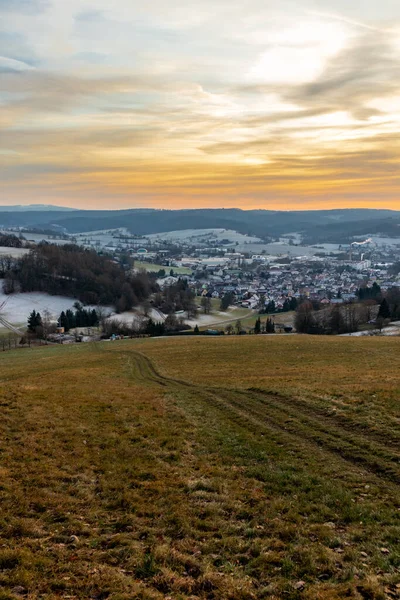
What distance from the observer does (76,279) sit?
169625 millimetres

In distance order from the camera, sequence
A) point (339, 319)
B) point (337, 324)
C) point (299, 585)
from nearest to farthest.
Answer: point (299, 585) < point (339, 319) < point (337, 324)

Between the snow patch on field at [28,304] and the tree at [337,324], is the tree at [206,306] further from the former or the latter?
the tree at [337,324]

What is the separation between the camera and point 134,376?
1264 inches

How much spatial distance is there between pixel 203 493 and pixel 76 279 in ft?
546

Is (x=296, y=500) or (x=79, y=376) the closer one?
(x=296, y=500)

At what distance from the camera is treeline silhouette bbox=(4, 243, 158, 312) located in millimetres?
159913

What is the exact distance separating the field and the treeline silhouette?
441ft

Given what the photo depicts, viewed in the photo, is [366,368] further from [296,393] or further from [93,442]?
[93,442]

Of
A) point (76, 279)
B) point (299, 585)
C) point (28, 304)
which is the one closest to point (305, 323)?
point (299, 585)

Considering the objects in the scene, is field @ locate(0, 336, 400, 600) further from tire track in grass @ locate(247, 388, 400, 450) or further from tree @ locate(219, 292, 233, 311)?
tree @ locate(219, 292, 233, 311)

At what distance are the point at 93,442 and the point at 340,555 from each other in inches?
364

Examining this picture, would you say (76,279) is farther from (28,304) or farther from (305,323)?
(305,323)

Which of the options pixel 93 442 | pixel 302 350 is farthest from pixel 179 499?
pixel 302 350

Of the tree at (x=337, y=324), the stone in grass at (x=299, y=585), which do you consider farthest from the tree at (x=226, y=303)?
the stone in grass at (x=299, y=585)
